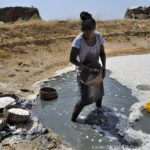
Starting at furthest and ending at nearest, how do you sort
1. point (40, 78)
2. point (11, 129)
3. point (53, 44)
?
point (53, 44) → point (40, 78) → point (11, 129)

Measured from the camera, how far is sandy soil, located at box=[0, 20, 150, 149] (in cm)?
926

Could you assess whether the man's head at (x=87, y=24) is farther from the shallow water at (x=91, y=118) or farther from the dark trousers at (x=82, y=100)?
the shallow water at (x=91, y=118)

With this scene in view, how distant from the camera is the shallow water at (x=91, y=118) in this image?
5.81m

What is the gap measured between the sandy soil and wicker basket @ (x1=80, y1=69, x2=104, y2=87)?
6.57 feet

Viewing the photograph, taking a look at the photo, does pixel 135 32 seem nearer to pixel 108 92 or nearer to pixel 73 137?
pixel 108 92

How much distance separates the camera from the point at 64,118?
6.67 meters

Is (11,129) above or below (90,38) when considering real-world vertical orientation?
below

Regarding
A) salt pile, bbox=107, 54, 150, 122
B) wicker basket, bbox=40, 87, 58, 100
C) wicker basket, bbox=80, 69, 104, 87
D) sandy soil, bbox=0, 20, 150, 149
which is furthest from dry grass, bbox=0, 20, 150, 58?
wicker basket, bbox=80, 69, 104, 87

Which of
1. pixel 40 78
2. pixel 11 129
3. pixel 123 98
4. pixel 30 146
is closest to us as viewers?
pixel 30 146

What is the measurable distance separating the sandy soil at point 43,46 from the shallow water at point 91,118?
2.58 ft

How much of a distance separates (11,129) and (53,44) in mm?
7350

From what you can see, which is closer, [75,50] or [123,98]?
[75,50]

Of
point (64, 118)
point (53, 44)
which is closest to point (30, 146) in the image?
point (64, 118)

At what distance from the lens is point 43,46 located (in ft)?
41.5
